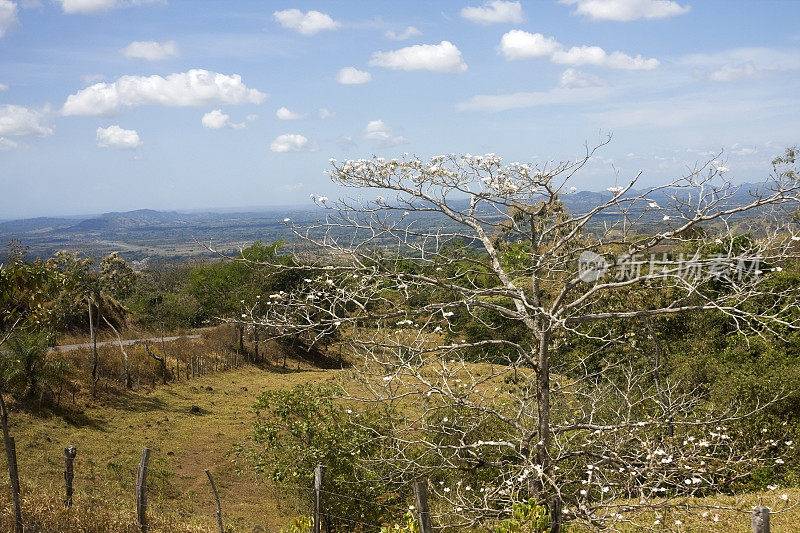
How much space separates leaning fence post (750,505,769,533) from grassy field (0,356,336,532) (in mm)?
6561

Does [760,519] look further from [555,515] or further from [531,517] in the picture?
[531,517]

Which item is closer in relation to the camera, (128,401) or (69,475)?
(69,475)

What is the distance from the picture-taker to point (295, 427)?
894 cm

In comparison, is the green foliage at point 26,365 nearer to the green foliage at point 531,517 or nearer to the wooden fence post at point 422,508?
the wooden fence post at point 422,508

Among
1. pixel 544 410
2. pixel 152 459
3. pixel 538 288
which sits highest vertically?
pixel 538 288

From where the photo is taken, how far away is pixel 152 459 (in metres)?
14.3

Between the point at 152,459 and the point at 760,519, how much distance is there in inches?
562

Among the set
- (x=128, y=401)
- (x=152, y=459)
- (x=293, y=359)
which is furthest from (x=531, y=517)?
(x=293, y=359)

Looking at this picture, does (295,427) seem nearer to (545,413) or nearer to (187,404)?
(545,413)

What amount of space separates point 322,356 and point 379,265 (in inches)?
1227

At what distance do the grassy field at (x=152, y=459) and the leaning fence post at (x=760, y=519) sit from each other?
656 centimetres

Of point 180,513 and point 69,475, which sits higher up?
point 69,475

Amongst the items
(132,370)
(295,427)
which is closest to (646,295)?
(295,427)

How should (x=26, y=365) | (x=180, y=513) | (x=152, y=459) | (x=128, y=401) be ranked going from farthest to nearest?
(x=128, y=401) → (x=26, y=365) → (x=152, y=459) → (x=180, y=513)
